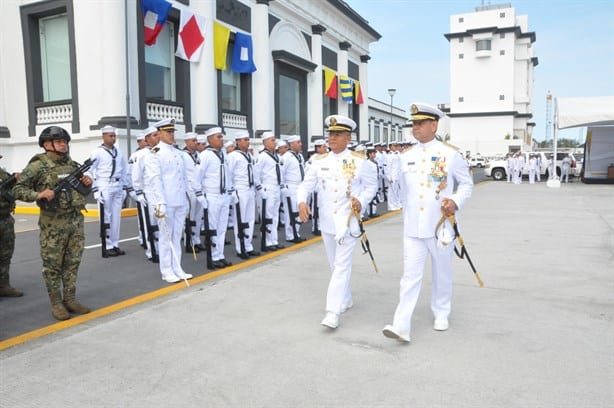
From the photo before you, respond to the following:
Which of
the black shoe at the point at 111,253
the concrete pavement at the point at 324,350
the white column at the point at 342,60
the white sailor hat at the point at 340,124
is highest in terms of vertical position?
the white column at the point at 342,60

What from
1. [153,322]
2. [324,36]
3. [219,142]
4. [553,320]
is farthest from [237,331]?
[324,36]

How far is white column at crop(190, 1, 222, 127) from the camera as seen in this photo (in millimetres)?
17172

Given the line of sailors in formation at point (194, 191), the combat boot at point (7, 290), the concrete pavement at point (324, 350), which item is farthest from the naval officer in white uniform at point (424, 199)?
the combat boot at point (7, 290)

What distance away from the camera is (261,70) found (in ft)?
67.7

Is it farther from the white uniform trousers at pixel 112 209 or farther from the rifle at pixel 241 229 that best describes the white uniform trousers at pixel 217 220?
the white uniform trousers at pixel 112 209

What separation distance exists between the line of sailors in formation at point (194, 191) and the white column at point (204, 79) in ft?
25.0

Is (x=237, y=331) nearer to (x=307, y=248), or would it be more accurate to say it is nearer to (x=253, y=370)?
(x=253, y=370)

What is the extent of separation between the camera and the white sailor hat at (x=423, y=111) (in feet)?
14.8

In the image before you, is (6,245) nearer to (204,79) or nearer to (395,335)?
(395,335)

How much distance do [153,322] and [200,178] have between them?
2.92m

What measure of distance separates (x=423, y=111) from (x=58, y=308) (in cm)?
397

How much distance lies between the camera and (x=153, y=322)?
4965mm

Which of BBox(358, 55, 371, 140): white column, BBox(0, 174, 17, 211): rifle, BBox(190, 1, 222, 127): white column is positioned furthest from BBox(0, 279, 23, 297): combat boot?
BBox(358, 55, 371, 140): white column

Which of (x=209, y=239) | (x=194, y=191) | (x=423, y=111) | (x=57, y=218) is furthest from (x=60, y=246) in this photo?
(x=423, y=111)
